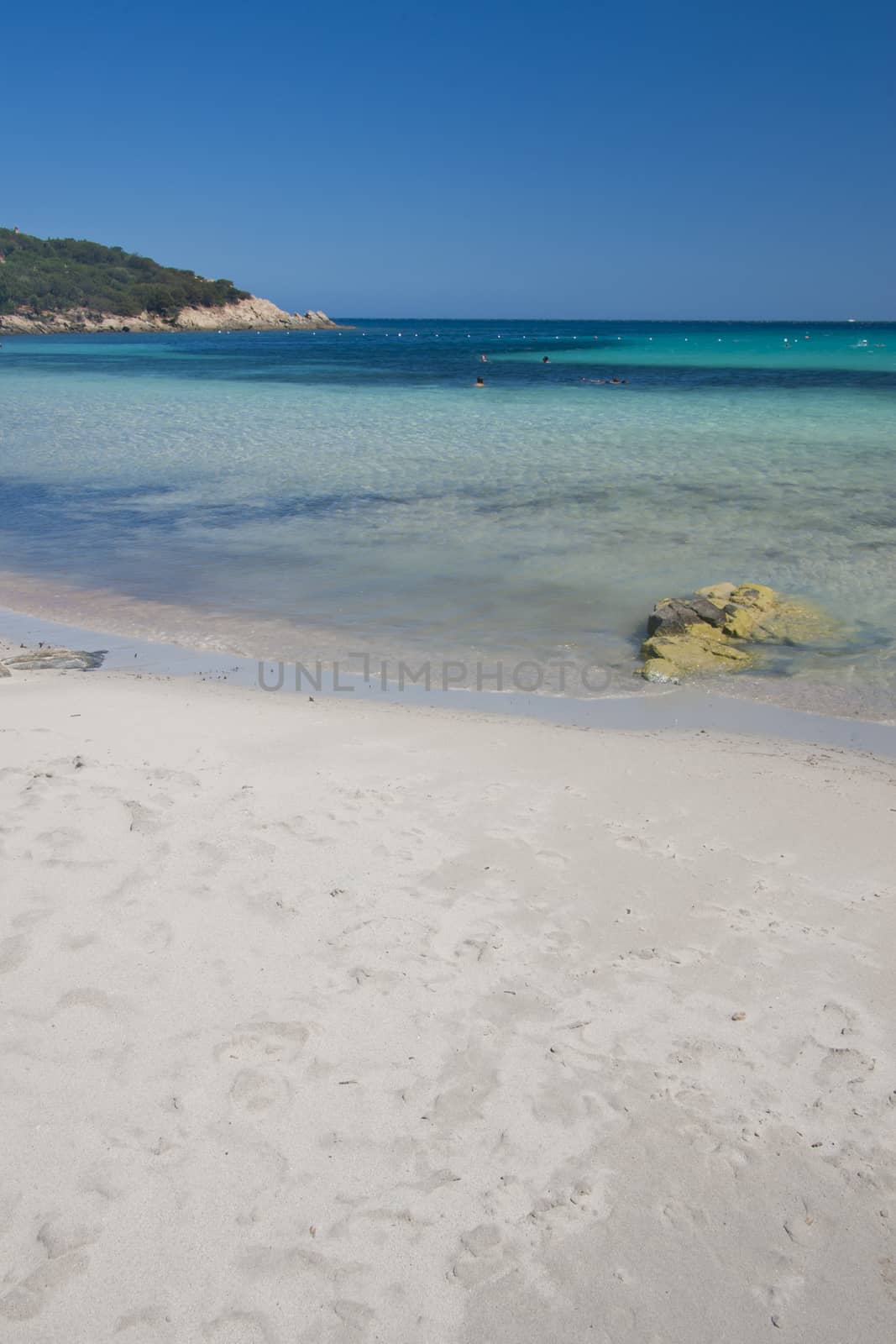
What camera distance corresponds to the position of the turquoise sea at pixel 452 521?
28.3 ft

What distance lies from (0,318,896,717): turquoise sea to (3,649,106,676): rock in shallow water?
2.95 feet

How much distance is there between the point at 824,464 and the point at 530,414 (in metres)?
9.93

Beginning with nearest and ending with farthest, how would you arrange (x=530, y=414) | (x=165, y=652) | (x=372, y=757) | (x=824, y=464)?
(x=372, y=757) → (x=165, y=652) → (x=824, y=464) → (x=530, y=414)

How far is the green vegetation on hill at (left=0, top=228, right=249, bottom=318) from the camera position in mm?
102812

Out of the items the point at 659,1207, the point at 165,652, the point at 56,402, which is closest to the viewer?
the point at 659,1207

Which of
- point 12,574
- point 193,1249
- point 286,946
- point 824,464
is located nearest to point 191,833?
point 286,946

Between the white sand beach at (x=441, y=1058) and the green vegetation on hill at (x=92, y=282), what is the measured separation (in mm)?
111069

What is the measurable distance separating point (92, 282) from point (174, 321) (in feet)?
36.8

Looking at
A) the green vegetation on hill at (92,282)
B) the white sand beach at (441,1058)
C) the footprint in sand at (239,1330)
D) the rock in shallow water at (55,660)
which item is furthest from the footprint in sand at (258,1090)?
the green vegetation on hill at (92,282)

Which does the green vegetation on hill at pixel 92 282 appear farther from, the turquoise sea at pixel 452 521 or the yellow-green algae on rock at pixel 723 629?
the yellow-green algae on rock at pixel 723 629

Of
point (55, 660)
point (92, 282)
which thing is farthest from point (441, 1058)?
point (92, 282)

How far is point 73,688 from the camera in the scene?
22.0ft

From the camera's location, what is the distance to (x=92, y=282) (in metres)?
110

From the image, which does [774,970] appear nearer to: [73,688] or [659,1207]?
[659,1207]
